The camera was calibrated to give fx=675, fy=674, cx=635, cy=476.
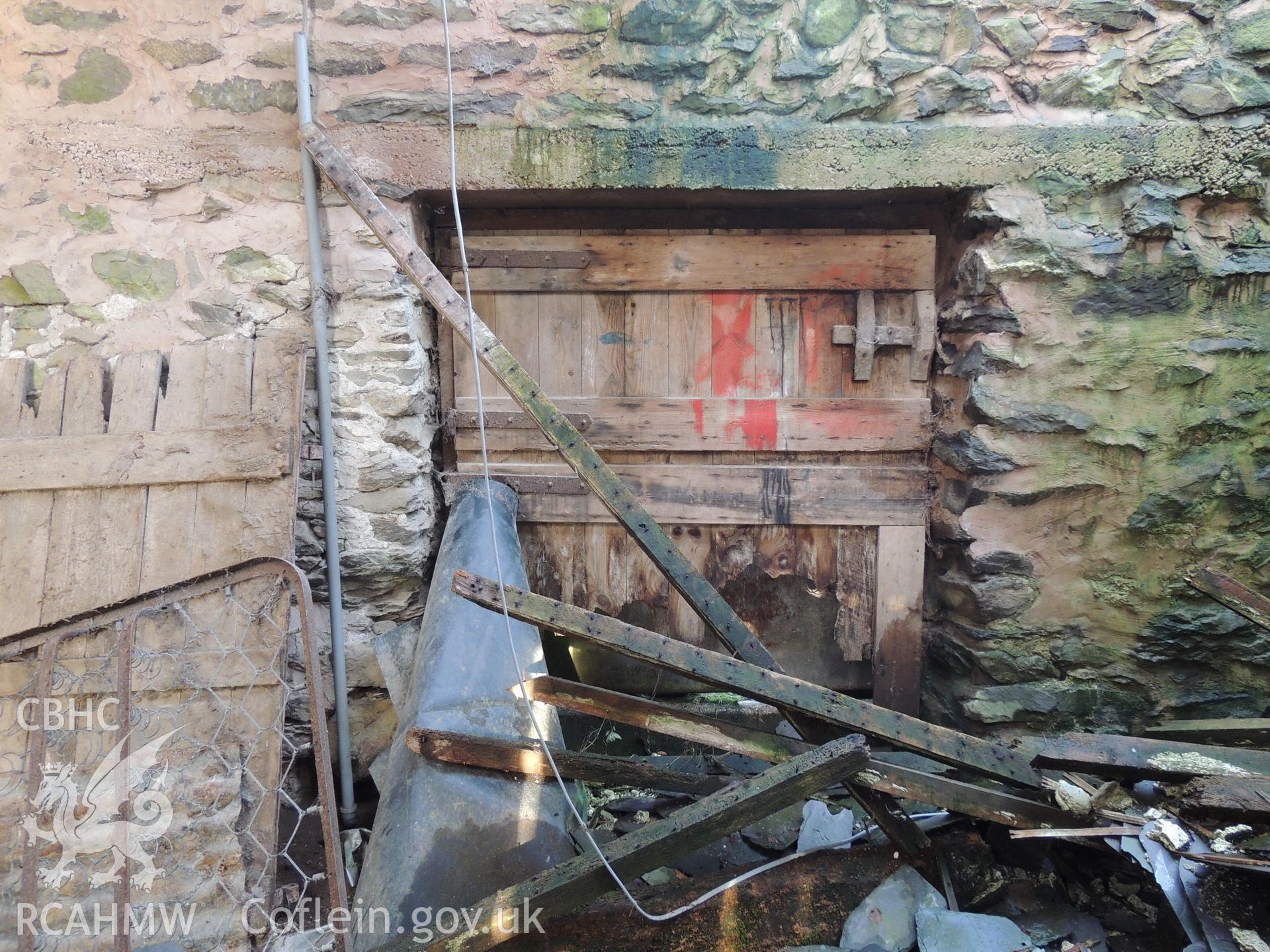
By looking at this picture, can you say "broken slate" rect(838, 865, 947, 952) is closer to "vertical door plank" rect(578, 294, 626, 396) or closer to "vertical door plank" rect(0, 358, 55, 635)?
"vertical door plank" rect(578, 294, 626, 396)

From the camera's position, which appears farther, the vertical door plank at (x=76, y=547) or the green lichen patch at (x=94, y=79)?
the green lichen patch at (x=94, y=79)

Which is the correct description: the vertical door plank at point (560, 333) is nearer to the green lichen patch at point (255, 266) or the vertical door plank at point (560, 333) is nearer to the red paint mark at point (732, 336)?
the red paint mark at point (732, 336)

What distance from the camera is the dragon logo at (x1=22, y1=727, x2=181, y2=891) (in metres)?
1.83

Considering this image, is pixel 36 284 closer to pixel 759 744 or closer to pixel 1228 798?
pixel 759 744

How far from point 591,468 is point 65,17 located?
90.0 inches

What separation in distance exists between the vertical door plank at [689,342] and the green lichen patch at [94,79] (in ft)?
6.47

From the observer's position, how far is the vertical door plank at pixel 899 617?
2.66 m

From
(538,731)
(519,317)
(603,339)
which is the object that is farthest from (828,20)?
(538,731)

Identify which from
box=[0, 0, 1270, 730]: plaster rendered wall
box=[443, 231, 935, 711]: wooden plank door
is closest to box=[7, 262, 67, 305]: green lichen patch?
box=[0, 0, 1270, 730]: plaster rendered wall

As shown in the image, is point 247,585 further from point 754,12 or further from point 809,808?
point 754,12

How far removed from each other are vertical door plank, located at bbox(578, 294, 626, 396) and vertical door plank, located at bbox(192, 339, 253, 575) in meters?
1.16

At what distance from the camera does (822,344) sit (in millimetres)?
2646

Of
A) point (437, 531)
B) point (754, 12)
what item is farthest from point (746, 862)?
point (754, 12)

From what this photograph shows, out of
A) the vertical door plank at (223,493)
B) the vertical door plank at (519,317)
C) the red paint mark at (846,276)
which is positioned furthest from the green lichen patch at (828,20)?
the vertical door plank at (223,493)
